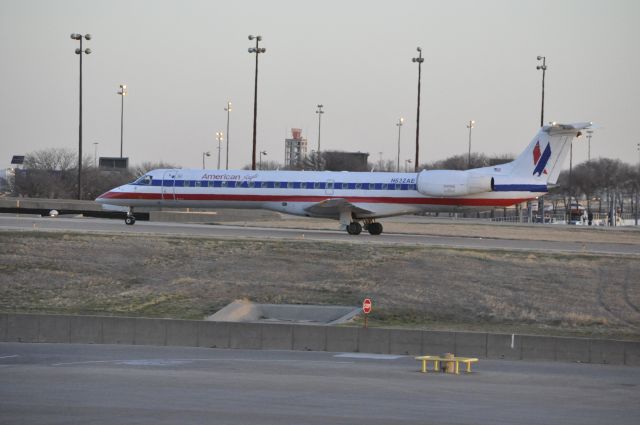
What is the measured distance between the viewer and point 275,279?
36.1 meters

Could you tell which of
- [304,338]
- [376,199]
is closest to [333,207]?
[376,199]

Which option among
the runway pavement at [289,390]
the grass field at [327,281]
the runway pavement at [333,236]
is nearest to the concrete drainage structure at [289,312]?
the grass field at [327,281]

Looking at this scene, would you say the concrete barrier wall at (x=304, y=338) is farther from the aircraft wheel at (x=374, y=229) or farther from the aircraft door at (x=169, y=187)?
the aircraft wheel at (x=374, y=229)

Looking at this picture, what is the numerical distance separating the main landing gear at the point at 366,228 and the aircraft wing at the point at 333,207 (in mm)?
1007

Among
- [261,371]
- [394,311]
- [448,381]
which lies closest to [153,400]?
[261,371]

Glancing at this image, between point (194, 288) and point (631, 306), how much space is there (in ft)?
47.1

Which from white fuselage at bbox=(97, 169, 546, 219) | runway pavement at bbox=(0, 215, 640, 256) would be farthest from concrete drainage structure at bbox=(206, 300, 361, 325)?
white fuselage at bbox=(97, 169, 546, 219)

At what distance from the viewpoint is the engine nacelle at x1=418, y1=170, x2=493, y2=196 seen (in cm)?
4462

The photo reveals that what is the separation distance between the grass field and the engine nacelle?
18.7 feet

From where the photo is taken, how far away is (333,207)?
4547cm

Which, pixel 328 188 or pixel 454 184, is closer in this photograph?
pixel 454 184

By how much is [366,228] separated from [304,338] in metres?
22.8

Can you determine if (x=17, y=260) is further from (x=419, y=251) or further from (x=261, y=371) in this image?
(x=261, y=371)

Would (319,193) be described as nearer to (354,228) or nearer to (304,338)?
(354,228)
